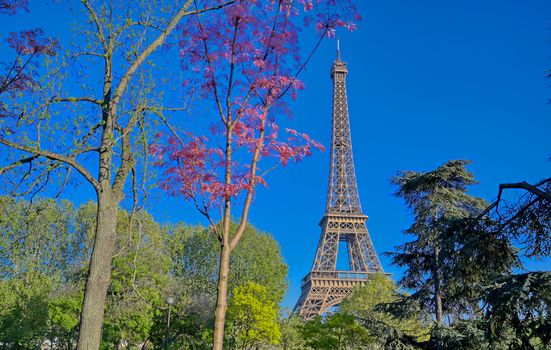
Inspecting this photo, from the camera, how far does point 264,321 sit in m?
24.3

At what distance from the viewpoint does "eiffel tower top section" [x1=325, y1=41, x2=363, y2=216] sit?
180 feet

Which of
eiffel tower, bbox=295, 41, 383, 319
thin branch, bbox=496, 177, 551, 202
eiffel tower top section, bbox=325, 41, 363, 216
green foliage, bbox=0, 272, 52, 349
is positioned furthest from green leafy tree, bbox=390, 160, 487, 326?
eiffel tower top section, bbox=325, 41, 363, 216

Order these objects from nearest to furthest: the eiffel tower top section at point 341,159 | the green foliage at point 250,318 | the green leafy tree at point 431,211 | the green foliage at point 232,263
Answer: the green leafy tree at point 431,211 → the green foliage at point 250,318 → the green foliage at point 232,263 → the eiffel tower top section at point 341,159

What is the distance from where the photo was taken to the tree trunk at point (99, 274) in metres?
5.07

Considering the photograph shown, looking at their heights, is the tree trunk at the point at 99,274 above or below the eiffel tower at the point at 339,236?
below

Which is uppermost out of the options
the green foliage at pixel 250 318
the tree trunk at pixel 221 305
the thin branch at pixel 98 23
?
the thin branch at pixel 98 23

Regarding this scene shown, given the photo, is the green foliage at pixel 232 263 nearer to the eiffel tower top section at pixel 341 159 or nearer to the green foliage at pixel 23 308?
the green foliage at pixel 23 308

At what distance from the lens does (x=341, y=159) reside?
197ft

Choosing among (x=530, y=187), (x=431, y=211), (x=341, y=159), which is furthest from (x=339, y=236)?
(x=530, y=187)

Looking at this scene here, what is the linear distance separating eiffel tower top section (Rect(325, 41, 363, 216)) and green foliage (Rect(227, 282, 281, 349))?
28.7m

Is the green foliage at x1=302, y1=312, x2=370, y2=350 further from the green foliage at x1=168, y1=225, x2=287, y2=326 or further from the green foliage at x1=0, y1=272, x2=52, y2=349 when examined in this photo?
the green foliage at x1=0, y1=272, x2=52, y2=349

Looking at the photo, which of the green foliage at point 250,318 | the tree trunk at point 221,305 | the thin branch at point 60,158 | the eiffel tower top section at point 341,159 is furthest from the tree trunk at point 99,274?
the eiffel tower top section at point 341,159

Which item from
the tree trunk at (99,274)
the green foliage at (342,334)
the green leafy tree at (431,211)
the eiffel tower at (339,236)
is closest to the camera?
the tree trunk at (99,274)

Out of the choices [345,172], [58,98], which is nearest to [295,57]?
[58,98]
